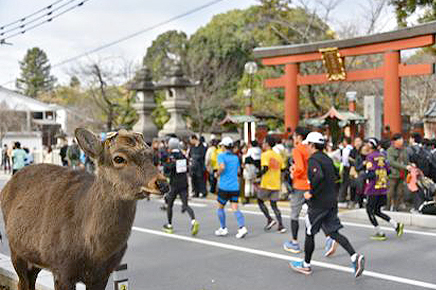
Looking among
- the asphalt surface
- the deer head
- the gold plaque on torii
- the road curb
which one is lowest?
the asphalt surface

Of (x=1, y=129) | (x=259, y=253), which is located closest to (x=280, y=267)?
(x=259, y=253)

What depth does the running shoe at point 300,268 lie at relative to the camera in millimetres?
6625

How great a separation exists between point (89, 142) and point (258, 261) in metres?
4.57

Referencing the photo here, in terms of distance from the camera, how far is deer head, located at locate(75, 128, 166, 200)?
3295mm

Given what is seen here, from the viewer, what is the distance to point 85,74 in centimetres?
3067

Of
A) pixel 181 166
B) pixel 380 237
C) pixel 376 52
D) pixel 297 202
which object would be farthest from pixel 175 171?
pixel 376 52

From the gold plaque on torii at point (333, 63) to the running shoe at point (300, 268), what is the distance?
47.4 ft

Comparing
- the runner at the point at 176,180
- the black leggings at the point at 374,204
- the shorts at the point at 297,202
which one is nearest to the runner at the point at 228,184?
the runner at the point at 176,180

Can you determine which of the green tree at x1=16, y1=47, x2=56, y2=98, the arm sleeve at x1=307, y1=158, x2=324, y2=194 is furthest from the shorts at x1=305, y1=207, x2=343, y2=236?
the green tree at x1=16, y1=47, x2=56, y2=98

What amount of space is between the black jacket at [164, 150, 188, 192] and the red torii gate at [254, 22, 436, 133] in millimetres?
11523

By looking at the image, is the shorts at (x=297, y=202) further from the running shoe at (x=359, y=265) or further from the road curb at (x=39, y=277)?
the road curb at (x=39, y=277)

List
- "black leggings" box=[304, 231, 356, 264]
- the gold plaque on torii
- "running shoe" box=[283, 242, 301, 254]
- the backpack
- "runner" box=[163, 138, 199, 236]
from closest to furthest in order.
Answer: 1. "black leggings" box=[304, 231, 356, 264]
2. "running shoe" box=[283, 242, 301, 254]
3. "runner" box=[163, 138, 199, 236]
4. the backpack
5. the gold plaque on torii

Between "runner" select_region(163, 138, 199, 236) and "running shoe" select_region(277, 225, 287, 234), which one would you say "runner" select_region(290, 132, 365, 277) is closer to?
"running shoe" select_region(277, 225, 287, 234)

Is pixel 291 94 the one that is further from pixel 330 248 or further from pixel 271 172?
pixel 330 248
